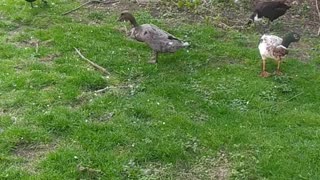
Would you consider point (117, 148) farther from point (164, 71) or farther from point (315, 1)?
point (315, 1)

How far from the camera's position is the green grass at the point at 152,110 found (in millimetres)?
6156

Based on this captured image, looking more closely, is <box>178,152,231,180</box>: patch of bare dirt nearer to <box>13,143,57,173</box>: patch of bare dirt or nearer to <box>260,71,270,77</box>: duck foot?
<box>13,143,57,173</box>: patch of bare dirt

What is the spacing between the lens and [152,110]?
7250mm

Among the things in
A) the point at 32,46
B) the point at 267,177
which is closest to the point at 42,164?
the point at 267,177

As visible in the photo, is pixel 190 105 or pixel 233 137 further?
pixel 190 105

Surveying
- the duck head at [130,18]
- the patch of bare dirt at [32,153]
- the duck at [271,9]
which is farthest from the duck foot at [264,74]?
the patch of bare dirt at [32,153]

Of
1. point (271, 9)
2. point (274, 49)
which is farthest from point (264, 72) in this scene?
point (271, 9)

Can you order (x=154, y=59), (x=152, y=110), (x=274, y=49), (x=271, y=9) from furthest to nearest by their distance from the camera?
(x=271, y=9), (x=154, y=59), (x=274, y=49), (x=152, y=110)

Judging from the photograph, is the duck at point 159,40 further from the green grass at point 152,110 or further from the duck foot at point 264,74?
the duck foot at point 264,74

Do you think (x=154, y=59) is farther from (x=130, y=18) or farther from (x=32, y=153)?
(x=32, y=153)

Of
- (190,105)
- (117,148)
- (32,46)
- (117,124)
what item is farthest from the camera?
(32,46)

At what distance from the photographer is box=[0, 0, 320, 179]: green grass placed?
6.16 m

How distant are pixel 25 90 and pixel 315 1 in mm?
6638

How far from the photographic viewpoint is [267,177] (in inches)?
235
